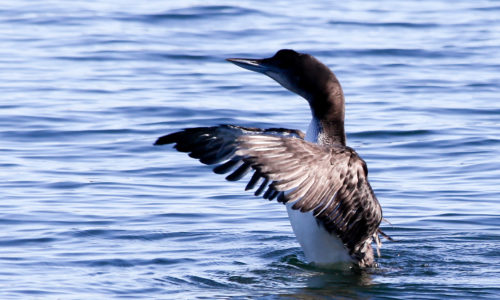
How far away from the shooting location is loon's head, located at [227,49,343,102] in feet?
23.8

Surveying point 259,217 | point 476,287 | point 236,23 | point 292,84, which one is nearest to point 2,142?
point 259,217

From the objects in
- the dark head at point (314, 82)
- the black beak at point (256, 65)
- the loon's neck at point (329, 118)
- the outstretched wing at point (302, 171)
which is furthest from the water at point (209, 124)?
the black beak at point (256, 65)

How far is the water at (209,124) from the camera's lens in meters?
7.20

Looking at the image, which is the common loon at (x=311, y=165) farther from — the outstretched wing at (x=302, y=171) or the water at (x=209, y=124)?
the water at (x=209, y=124)

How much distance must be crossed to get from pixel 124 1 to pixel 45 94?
6445 millimetres

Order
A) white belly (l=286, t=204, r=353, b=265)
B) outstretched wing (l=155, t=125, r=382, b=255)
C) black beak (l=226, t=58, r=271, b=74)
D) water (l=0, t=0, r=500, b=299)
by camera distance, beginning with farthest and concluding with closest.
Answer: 1. black beak (l=226, t=58, r=271, b=74)
2. water (l=0, t=0, r=500, b=299)
3. white belly (l=286, t=204, r=353, b=265)
4. outstretched wing (l=155, t=125, r=382, b=255)

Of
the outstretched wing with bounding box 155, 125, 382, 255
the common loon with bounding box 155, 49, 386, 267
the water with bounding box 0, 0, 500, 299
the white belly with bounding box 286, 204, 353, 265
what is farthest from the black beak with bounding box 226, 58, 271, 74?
the water with bounding box 0, 0, 500, 299

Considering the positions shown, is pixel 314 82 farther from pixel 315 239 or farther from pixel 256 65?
pixel 315 239

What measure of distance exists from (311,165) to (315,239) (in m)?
1.12

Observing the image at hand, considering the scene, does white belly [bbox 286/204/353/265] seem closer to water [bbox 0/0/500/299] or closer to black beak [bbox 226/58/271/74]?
water [bbox 0/0/500/299]

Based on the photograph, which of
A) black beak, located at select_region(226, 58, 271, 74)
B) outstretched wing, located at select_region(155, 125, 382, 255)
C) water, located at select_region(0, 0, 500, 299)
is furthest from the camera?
black beak, located at select_region(226, 58, 271, 74)

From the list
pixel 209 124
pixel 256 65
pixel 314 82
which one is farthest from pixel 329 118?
pixel 209 124

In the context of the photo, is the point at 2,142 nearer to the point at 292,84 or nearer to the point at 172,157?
the point at 172,157

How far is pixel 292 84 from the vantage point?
7391 mm
